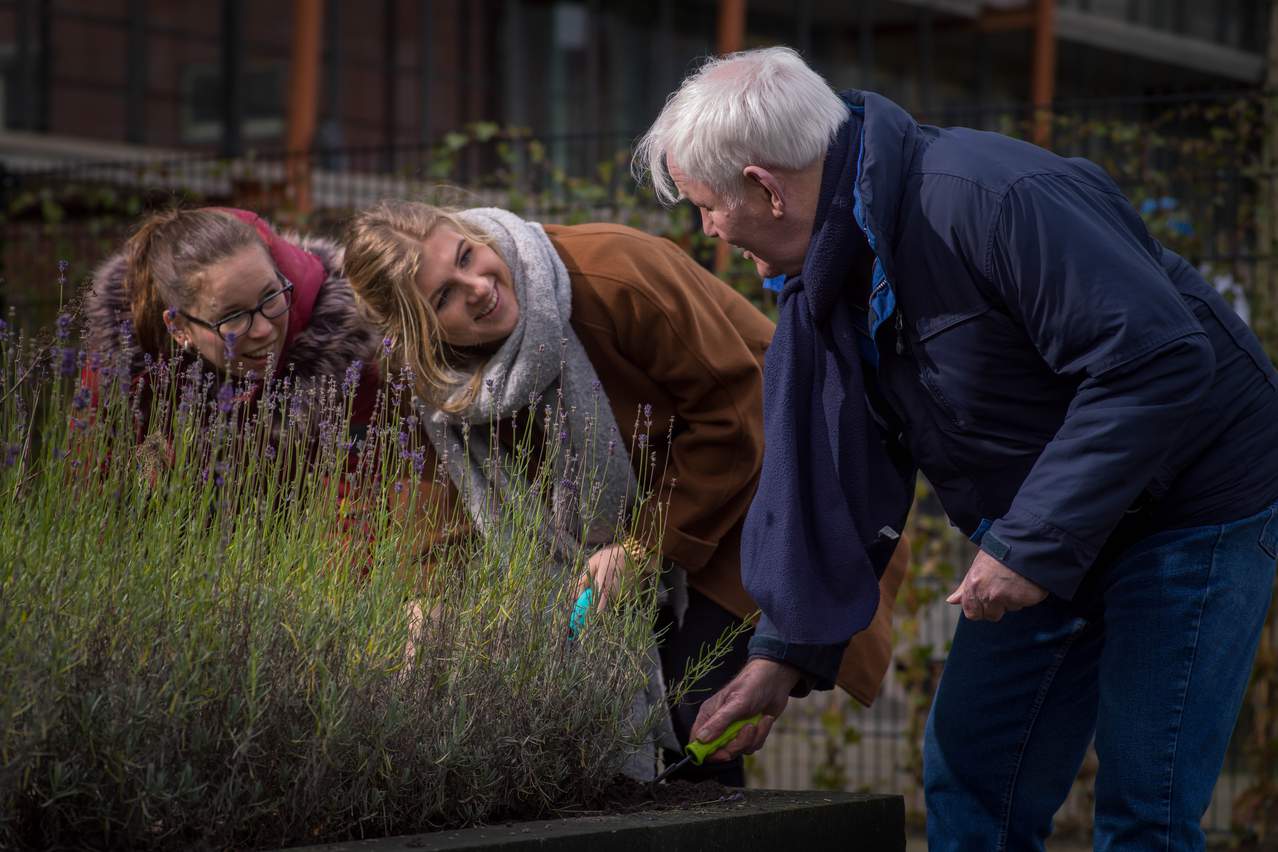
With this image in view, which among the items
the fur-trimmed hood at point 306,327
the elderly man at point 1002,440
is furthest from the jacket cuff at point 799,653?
the fur-trimmed hood at point 306,327

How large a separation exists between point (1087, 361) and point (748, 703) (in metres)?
0.88

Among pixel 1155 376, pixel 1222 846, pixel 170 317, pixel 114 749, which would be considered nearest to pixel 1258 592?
pixel 1155 376

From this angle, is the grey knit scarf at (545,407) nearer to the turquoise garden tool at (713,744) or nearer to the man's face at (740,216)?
the turquoise garden tool at (713,744)

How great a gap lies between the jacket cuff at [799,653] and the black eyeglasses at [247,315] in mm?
1169

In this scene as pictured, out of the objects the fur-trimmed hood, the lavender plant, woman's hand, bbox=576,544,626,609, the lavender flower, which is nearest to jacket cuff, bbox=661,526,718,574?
woman's hand, bbox=576,544,626,609

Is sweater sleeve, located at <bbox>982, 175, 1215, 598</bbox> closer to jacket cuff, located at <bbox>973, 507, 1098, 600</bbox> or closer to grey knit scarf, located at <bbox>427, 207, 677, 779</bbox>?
jacket cuff, located at <bbox>973, 507, 1098, 600</bbox>

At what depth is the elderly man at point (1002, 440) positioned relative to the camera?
2309 millimetres

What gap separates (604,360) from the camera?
10.8ft

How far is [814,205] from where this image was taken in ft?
8.50

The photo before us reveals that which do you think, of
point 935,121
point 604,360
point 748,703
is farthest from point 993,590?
point 935,121

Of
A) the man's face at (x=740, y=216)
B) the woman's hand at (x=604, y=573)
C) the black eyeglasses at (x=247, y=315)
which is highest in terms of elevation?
the man's face at (x=740, y=216)

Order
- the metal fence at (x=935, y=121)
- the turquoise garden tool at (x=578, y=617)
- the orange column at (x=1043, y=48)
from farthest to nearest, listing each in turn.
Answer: the orange column at (x=1043, y=48) → the metal fence at (x=935, y=121) → the turquoise garden tool at (x=578, y=617)

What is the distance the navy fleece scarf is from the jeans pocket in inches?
24.7

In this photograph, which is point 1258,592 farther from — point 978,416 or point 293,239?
point 293,239
